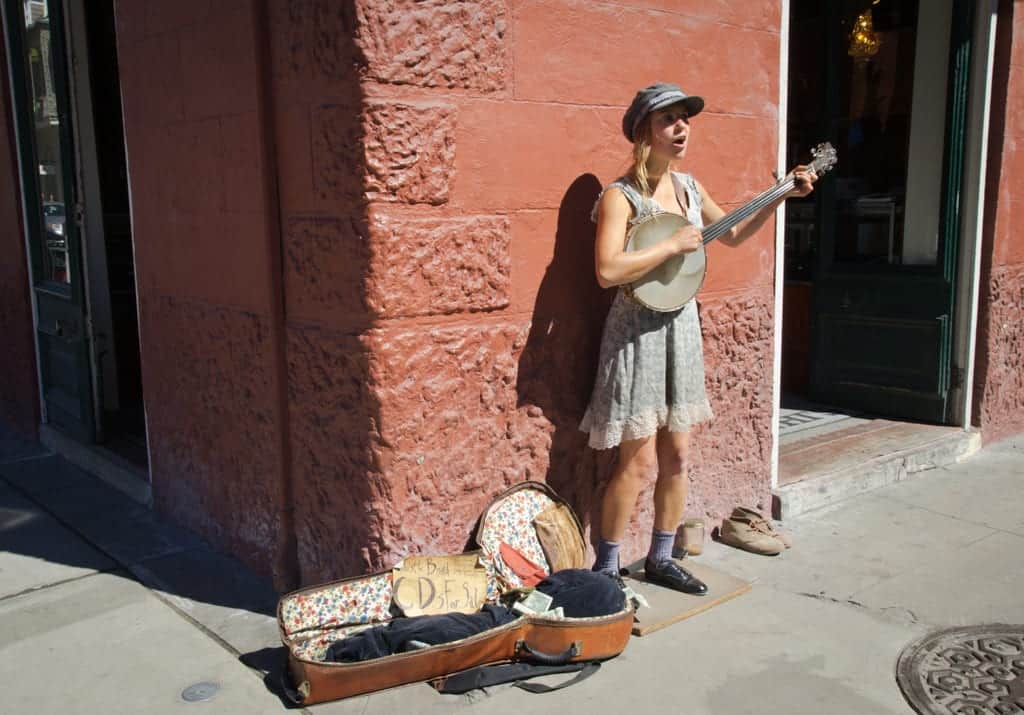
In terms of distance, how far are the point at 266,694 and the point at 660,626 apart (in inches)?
55.2


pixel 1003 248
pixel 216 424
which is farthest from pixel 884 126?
pixel 216 424

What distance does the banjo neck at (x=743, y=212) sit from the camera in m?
3.35

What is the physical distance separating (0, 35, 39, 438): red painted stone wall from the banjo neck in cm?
448

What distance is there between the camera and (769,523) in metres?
4.19

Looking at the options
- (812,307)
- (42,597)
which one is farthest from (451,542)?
(812,307)

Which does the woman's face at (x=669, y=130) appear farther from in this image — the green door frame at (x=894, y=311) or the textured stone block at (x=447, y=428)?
the green door frame at (x=894, y=311)

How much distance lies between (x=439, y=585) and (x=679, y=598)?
1018 mm

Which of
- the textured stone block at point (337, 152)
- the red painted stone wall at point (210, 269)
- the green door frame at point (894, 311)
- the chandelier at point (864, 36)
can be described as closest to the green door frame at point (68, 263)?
the red painted stone wall at point (210, 269)

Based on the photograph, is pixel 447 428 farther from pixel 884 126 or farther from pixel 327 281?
pixel 884 126

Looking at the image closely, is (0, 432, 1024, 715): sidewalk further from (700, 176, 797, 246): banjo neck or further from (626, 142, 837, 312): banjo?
(700, 176, 797, 246): banjo neck

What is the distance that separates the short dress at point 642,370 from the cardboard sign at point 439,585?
664 mm

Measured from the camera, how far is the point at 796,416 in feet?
19.4

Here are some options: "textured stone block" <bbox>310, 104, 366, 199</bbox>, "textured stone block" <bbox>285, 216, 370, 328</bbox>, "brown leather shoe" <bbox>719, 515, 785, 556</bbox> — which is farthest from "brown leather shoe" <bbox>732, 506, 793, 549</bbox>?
"textured stone block" <bbox>310, 104, 366, 199</bbox>

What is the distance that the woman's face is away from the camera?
3.21m
